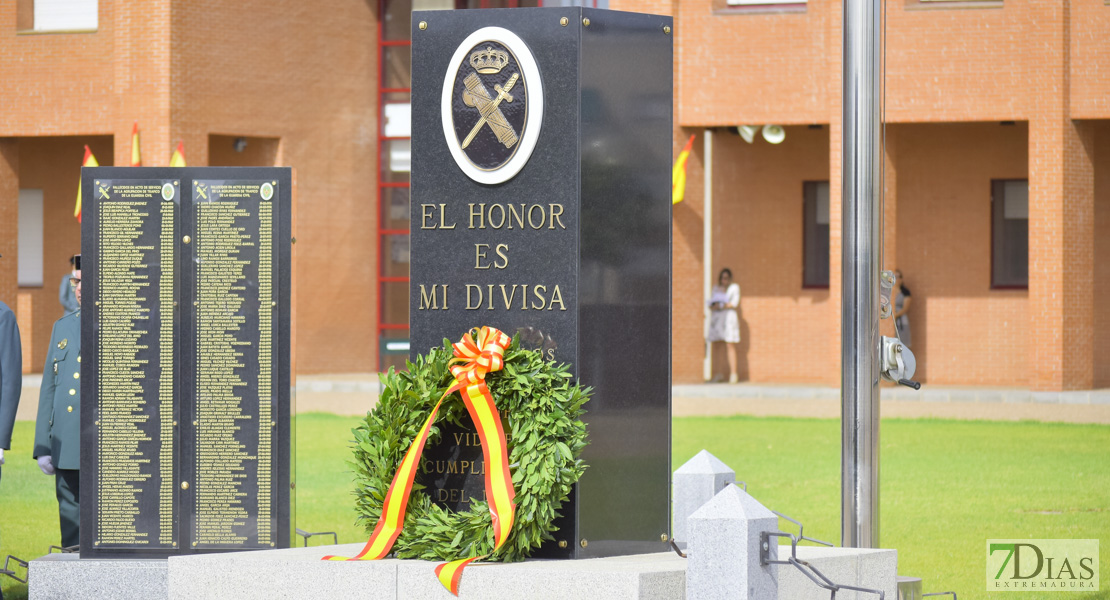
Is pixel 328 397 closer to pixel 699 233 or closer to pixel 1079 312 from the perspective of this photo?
pixel 699 233

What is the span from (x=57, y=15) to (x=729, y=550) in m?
24.8

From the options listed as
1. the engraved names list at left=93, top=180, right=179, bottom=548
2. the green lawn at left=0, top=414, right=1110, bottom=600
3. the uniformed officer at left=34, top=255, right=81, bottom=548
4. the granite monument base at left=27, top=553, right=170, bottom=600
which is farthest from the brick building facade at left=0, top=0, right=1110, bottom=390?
the granite monument base at left=27, top=553, right=170, bottom=600

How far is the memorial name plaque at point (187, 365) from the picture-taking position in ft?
27.1

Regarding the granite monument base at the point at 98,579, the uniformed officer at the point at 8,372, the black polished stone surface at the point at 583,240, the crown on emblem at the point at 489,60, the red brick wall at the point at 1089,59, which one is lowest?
the granite monument base at the point at 98,579

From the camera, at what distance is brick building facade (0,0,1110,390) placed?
23797 millimetres

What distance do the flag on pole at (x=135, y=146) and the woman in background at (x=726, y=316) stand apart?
34.9ft

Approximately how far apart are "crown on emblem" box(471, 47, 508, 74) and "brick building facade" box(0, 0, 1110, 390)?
1819 cm

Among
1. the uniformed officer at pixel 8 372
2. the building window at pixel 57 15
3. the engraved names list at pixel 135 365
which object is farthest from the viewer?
the building window at pixel 57 15

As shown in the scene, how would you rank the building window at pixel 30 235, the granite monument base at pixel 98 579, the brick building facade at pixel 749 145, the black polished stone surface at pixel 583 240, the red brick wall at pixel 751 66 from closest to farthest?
the black polished stone surface at pixel 583 240 < the granite monument base at pixel 98 579 < the brick building facade at pixel 749 145 < the red brick wall at pixel 751 66 < the building window at pixel 30 235

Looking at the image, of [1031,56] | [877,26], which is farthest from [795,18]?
[877,26]

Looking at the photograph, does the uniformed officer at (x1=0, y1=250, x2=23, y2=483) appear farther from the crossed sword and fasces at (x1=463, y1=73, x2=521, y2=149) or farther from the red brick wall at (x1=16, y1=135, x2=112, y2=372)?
the red brick wall at (x1=16, y1=135, x2=112, y2=372)

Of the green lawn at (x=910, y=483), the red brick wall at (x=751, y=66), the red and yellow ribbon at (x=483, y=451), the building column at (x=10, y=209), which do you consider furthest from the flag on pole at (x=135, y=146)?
the red and yellow ribbon at (x=483, y=451)

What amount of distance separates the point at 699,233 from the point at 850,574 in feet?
64.0

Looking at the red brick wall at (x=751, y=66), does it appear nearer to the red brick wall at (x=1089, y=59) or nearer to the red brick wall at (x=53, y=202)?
the red brick wall at (x=1089, y=59)
